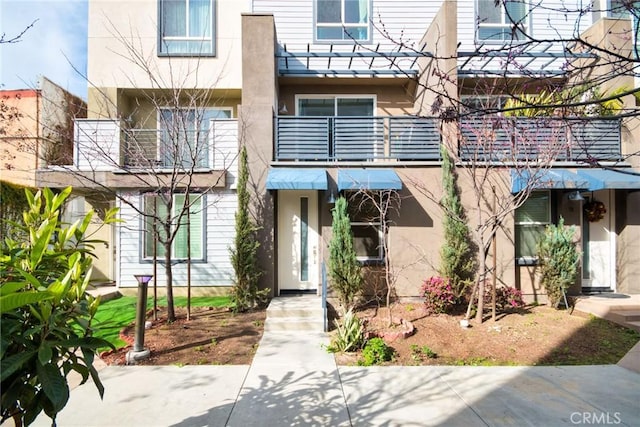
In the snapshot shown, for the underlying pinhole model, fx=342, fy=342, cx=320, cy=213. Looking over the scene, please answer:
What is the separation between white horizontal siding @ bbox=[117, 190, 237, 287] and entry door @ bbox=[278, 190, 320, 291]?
1.64 m

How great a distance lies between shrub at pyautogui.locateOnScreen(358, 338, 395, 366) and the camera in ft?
18.5

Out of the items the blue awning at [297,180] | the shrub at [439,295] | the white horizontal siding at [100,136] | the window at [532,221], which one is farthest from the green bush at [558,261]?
the white horizontal siding at [100,136]

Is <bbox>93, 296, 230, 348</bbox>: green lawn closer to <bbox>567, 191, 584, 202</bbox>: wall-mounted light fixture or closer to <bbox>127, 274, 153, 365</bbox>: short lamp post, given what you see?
<bbox>127, 274, 153, 365</bbox>: short lamp post

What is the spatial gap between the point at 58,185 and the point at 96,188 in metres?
0.88

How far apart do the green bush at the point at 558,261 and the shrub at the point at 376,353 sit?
4.92 m

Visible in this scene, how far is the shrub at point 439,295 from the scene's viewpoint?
7.69 m

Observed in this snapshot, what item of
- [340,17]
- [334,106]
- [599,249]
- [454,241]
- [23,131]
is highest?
[340,17]

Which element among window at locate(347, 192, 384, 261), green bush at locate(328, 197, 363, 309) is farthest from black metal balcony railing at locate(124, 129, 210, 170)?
window at locate(347, 192, 384, 261)

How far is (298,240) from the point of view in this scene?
934 cm

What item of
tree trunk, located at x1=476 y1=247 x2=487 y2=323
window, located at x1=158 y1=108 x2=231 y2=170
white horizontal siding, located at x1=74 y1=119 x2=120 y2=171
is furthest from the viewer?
white horizontal siding, located at x1=74 y1=119 x2=120 y2=171

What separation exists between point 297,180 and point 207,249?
3.78m

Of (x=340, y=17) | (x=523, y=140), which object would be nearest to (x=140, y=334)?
(x=523, y=140)

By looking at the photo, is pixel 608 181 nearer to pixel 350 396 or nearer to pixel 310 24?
pixel 350 396

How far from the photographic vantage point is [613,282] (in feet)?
31.1
